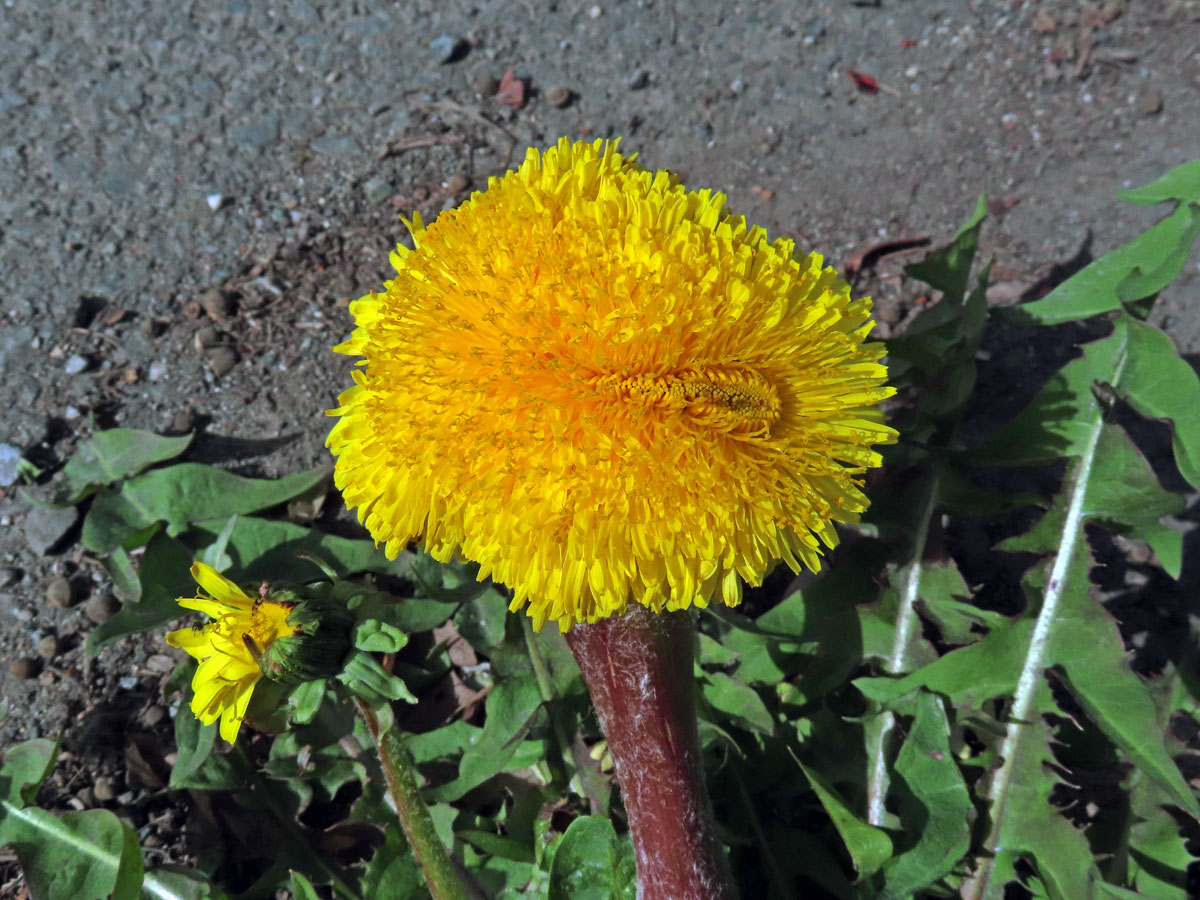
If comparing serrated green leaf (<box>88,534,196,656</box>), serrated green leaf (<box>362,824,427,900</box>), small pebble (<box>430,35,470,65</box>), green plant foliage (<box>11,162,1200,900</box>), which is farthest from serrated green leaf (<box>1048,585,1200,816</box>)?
small pebble (<box>430,35,470,65</box>)

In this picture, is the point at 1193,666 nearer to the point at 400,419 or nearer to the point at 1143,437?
the point at 1143,437

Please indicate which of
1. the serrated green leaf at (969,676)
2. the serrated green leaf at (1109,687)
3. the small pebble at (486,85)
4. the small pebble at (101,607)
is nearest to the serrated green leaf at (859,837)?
the serrated green leaf at (969,676)

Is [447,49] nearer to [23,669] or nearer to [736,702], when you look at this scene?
[23,669]

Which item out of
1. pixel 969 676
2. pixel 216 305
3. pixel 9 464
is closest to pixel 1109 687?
pixel 969 676

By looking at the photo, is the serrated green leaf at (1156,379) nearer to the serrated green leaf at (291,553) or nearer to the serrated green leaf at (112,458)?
the serrated green leaf at (291,553)

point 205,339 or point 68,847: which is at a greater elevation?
point 205,339

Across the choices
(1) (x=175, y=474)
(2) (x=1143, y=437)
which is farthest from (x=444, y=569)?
(2) (x=1143, y=437)

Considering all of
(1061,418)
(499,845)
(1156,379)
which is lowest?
(499,845)
